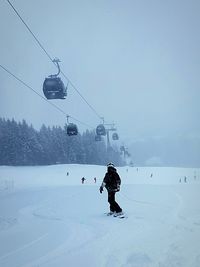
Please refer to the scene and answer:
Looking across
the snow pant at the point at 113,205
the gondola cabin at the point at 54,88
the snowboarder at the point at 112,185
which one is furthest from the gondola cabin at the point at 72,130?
the snow pant at the point at 113,205

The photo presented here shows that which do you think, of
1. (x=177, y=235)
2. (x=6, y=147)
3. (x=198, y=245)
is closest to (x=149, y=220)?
(x=177, y=235)

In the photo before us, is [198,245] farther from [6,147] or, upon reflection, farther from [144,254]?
[6,147]

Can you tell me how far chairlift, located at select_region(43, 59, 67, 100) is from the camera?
20141 millimetres

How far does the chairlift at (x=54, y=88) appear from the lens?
2014 centimetres

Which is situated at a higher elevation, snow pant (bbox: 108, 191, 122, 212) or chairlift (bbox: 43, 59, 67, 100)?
chairlift (bbox: 43, 59, 67, 100)

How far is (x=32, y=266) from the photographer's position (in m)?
5.90

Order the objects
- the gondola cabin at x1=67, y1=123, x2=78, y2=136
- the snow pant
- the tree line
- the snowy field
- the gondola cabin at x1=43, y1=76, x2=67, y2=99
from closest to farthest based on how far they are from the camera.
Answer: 1. the snowy field
2. the snow pant
3. the gondola cabin at x1=43, y1=76, x2=67, y2=99
4. the gondola cabin at x1=67, y1=123, x2=78, y2=136
5. the tree line

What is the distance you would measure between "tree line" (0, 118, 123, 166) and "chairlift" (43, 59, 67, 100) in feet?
196

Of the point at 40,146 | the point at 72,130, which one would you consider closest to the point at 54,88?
the point at 72,130

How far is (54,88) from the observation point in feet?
66.1

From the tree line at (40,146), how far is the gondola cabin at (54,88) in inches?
2351

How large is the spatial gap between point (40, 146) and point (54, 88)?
7128cm

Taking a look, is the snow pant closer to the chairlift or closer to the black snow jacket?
the black snow jacket

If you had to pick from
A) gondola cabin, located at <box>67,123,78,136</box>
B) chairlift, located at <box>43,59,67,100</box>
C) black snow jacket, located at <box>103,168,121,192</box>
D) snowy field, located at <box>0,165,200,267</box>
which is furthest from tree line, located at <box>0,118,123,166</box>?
snowy field, located at <box>0,165,200,267</box>
